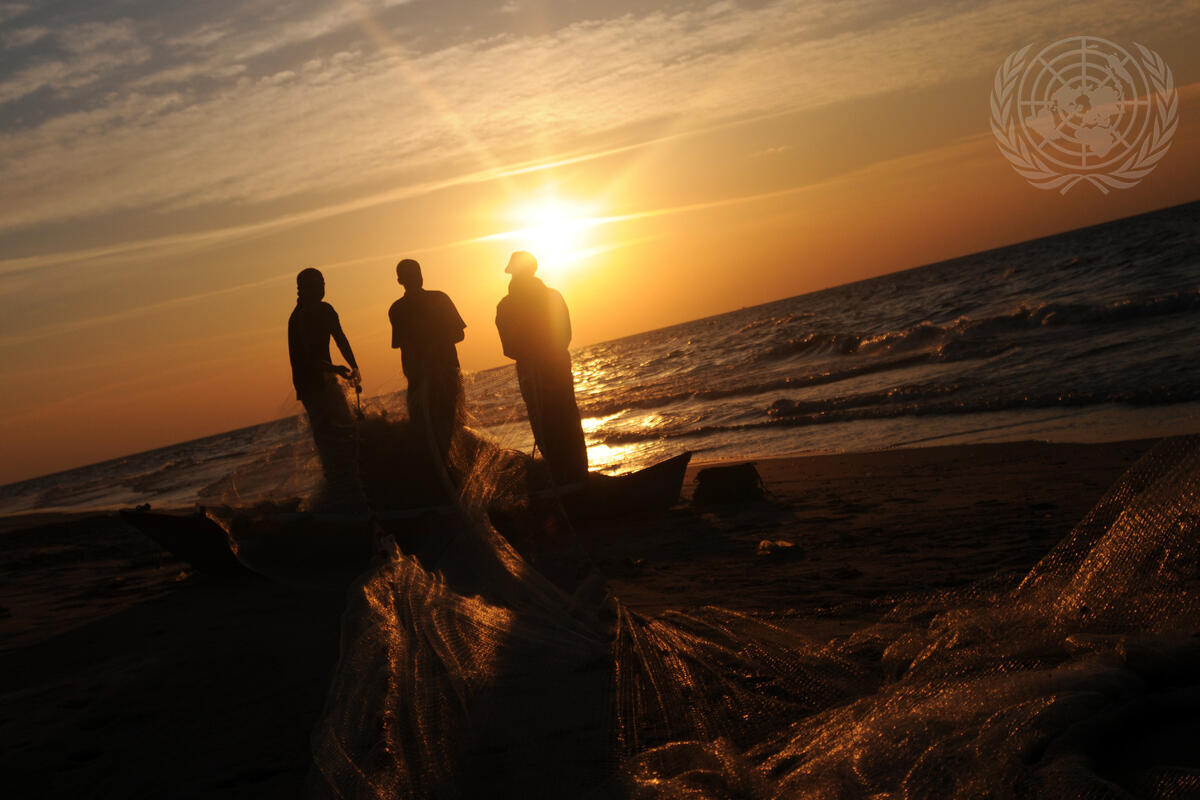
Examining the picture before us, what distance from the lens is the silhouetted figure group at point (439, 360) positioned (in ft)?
23.4

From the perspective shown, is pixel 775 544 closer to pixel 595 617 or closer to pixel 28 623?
pixel 595 617

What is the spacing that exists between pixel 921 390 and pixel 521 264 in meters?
9.43

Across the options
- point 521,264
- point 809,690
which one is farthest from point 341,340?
point 809,690

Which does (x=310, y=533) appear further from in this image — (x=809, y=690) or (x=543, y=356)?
(x=809, y=690)

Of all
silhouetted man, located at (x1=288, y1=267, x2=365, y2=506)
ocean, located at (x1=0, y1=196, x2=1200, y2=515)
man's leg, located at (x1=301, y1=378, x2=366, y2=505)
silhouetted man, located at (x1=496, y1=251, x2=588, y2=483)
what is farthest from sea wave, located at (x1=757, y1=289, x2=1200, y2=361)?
man's leg, located at (x1=301, y1=378, x2=366, y2=505)

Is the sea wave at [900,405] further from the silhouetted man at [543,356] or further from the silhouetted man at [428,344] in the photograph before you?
the silhouetted man at [428,344]

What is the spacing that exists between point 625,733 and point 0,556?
41.2ft

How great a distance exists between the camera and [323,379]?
7.48 metres

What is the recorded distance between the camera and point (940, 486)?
778cm

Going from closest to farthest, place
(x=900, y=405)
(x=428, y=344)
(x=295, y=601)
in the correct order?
(x=295, y=601)
(x=428, y=344)
(x=900, y=405)

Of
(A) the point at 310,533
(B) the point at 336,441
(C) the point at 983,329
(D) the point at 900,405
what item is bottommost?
(D) the point at 900,405

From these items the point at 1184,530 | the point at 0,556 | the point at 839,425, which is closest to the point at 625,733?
the point at 1184,530

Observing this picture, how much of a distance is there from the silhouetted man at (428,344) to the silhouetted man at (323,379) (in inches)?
22.7

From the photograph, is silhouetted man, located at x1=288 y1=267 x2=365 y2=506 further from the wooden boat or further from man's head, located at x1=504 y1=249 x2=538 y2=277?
man's head, located at x1=504 y1=249 x2=538 y2=277
